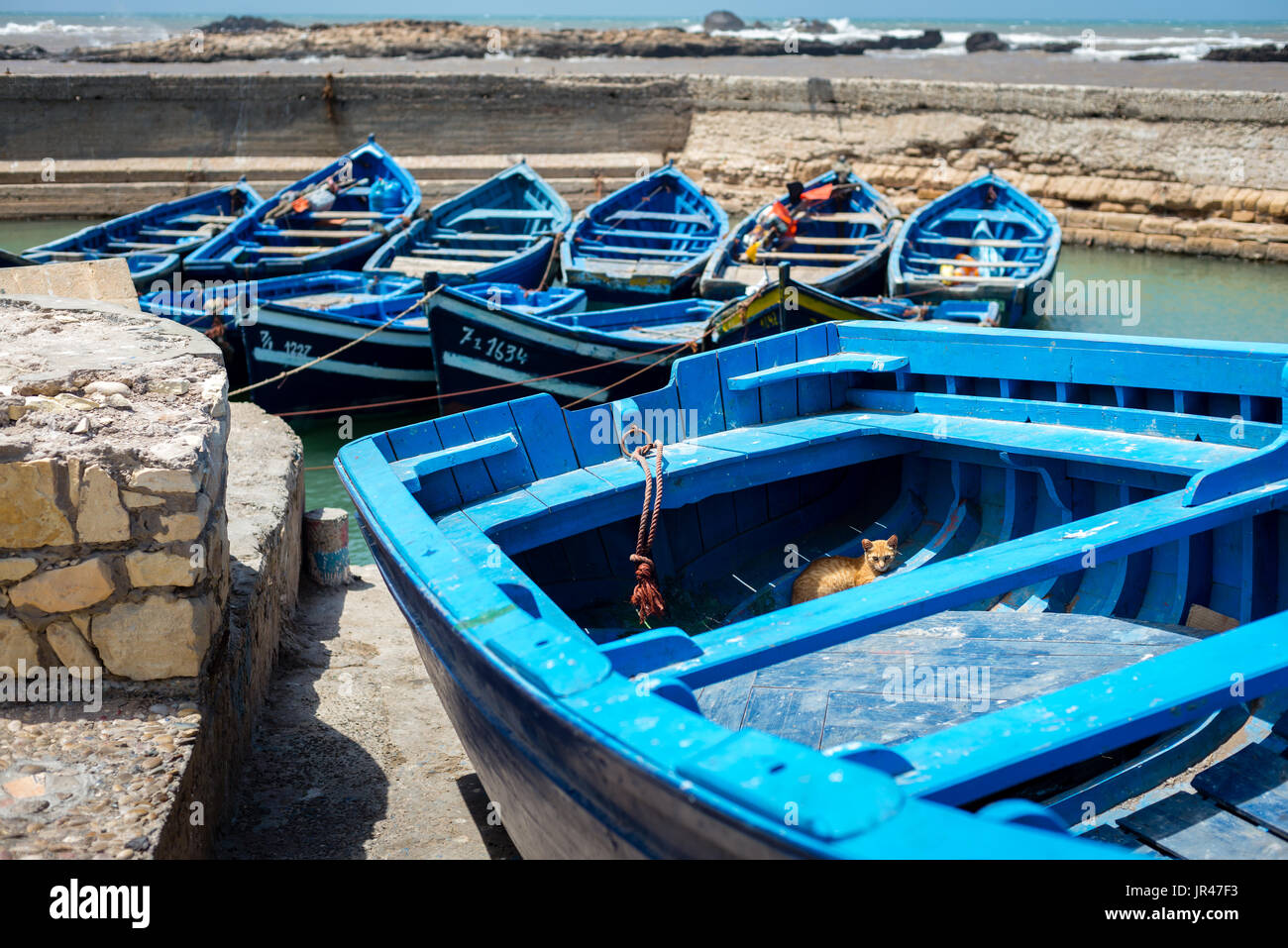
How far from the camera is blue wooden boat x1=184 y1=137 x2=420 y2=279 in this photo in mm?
10234

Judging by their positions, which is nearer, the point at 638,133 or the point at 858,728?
the point at 858,728

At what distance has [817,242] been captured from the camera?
35.2 ft

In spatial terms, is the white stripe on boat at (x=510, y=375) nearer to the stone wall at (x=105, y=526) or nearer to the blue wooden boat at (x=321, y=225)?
the blue wooden boat at (x=321, y=225)

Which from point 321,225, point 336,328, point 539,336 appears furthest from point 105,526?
point 321,225

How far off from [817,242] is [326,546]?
22.6 feet

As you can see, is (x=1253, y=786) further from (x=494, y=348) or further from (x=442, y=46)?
(x=442, y=46)

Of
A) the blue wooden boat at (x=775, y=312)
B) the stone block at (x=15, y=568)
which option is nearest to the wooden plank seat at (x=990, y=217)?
the blue wooden boat at (x=775, y=312)

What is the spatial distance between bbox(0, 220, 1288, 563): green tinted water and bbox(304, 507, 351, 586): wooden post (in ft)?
5.81

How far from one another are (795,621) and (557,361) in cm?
542

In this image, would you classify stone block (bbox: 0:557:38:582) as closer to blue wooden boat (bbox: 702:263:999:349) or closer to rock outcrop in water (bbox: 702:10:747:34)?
blue wooden boat (bbox: 702:263:999:349)

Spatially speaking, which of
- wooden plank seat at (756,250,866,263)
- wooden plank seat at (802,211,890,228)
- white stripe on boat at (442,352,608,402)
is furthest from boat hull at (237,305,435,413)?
Answer: wooden plank seat at (802,211,890,228)

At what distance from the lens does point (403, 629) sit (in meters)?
5.00
